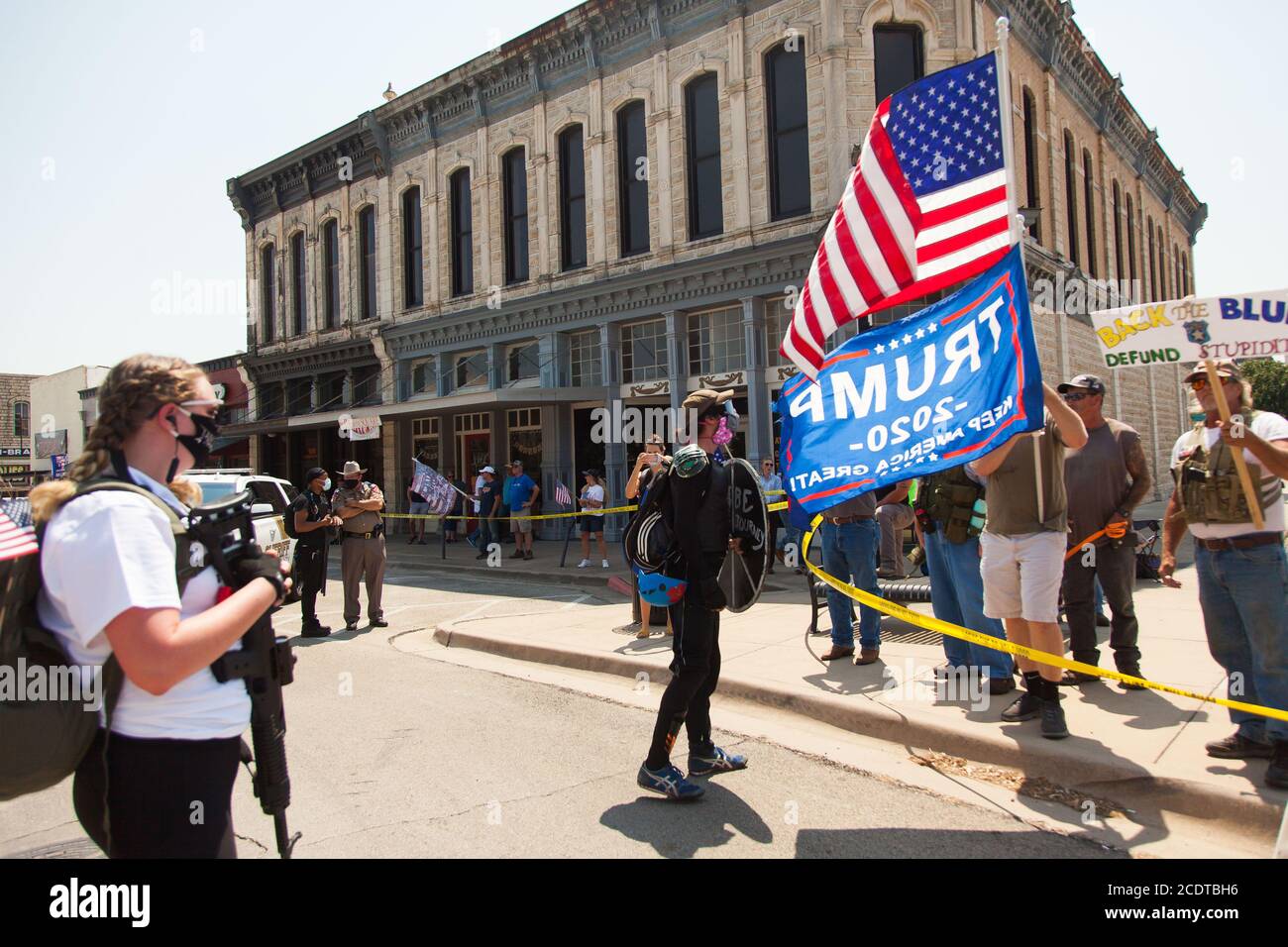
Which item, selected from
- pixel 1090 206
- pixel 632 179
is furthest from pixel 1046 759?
pixel 1090 206

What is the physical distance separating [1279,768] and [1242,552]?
1052 millimetres

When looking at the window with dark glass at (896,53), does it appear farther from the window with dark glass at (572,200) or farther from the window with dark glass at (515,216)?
the window with dark glass at (515,216)

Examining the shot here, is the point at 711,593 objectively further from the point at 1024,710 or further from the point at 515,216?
the point at 515,216

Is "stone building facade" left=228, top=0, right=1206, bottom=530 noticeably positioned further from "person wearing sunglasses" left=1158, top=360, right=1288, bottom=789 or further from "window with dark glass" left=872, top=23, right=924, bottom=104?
"person wearing sunglasses" left=1158, top=360, right=1288, bottom=789

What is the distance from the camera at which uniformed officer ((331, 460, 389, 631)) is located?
941cm

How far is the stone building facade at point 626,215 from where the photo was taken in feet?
50.3

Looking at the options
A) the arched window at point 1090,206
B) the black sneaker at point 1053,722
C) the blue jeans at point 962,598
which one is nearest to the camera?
the black sneaker at point 1053,722

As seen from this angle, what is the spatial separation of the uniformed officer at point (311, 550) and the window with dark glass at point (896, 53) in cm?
1202

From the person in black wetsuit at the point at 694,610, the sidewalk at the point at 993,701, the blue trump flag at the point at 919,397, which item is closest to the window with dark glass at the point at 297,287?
the sidewalk at the point at 993,701

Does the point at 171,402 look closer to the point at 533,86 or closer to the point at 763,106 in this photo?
the point at 763,106

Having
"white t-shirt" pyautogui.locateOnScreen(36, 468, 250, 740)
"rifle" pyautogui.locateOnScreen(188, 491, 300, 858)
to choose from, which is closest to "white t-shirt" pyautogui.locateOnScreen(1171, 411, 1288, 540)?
"rifle" pyautogui.locateOnScreen(188, 491, 300, 858)

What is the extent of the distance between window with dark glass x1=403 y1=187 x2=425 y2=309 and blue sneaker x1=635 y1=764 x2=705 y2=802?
66.5ft

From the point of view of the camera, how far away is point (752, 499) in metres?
4.48

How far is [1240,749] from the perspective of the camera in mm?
4215
